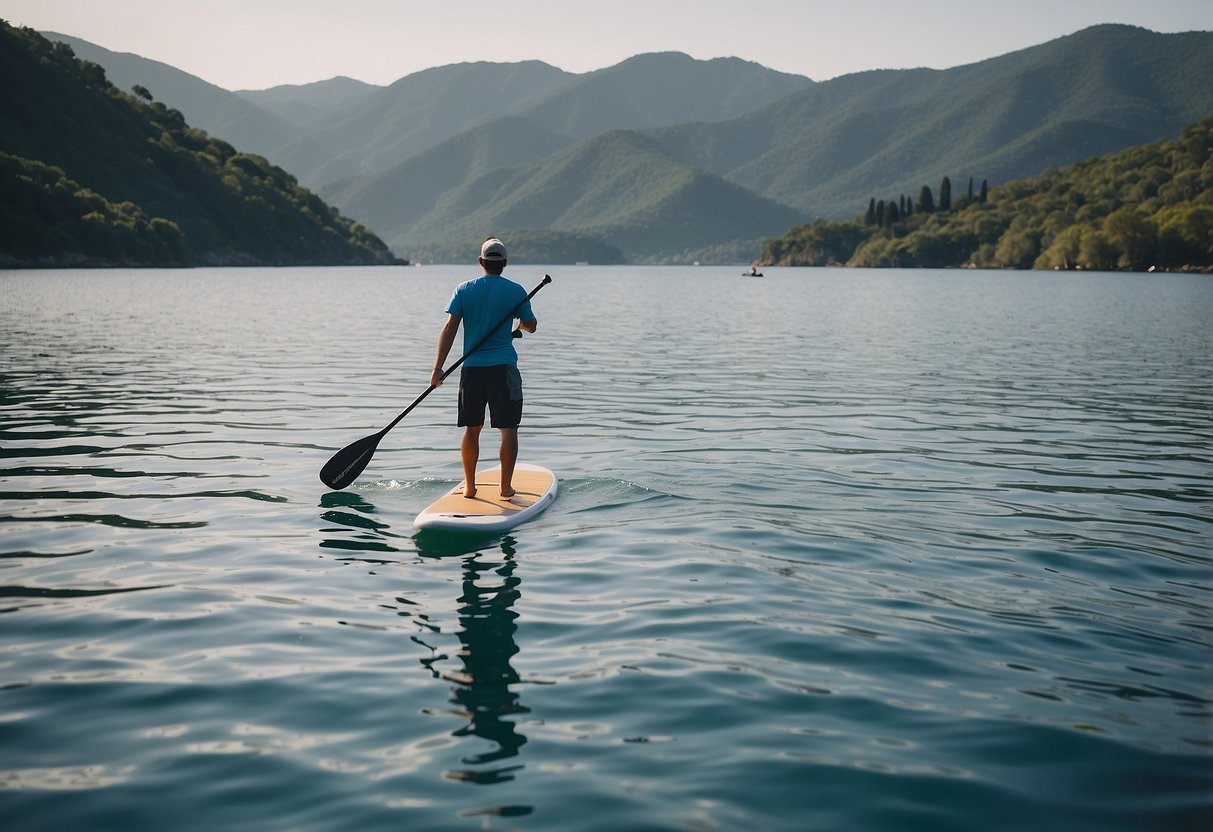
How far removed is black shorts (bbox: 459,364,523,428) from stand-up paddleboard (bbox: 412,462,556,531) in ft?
2.92

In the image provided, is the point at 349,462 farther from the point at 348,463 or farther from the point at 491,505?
the point at 491,505

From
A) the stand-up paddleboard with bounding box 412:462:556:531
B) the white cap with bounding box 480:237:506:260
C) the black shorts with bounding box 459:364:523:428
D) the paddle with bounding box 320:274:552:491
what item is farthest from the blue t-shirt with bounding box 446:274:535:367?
the stand-up paddleboard with bounding box 412:462:556:531

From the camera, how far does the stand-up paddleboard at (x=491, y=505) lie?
10.7 meters

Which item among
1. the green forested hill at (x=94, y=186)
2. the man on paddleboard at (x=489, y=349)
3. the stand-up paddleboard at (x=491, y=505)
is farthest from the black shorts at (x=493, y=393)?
the green forested hill at (x=94, y=186)

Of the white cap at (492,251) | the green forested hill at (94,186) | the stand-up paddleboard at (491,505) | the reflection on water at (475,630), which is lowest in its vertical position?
the reflection on water at (475,630)

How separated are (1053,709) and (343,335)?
123 ft

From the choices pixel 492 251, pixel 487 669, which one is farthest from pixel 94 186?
pixel 487 669

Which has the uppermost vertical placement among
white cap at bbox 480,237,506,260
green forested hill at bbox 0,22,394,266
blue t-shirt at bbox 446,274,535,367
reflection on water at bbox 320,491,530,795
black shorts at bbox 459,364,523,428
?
green forested hill at bbox 0,22,394,266

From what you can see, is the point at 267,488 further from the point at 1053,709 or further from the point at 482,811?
the point at 1053,709

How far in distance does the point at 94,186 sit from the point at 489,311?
587 feet

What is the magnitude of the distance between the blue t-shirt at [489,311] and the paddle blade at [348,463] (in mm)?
2137

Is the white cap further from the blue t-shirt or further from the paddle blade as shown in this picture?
the paddle blade

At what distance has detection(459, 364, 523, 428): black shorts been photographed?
1151 centimetres

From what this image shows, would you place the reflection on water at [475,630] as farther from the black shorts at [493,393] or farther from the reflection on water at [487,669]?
the black shorts at [493,393]
